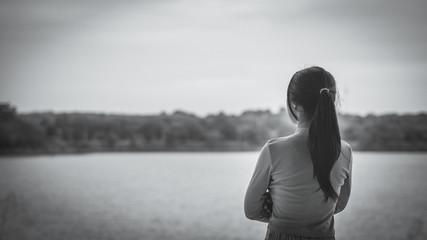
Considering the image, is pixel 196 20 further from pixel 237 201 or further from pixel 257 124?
pixel 237 201

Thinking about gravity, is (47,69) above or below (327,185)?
above

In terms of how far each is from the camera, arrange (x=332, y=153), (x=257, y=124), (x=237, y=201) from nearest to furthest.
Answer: (x=332, y=153) → (x=237, y=201) → (x=257, y=124)

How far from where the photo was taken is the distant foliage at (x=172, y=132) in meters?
80.0

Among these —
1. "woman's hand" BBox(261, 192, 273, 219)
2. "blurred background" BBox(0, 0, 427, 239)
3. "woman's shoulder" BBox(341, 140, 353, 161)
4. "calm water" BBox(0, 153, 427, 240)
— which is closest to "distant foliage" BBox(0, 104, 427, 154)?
"blurred background" BBox(0, 0, 427, 239)

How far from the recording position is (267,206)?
1.69 metres

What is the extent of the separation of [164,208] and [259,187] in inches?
1140

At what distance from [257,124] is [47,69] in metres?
88.6

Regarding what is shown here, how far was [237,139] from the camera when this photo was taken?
345 ft

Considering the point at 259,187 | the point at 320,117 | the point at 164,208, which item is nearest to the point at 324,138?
the point at 320,117

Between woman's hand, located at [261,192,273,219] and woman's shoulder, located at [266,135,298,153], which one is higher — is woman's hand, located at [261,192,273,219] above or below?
below

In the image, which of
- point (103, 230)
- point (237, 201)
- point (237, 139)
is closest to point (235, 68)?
point (237, 139)

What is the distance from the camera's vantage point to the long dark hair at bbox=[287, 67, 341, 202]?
153 centimetres

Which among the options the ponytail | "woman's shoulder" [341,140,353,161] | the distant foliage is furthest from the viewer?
the distant foliage

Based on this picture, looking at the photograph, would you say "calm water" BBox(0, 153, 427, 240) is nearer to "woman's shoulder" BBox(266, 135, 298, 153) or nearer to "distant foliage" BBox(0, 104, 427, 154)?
"woman's shoulder" BBox(266, 135, 298, 153)
